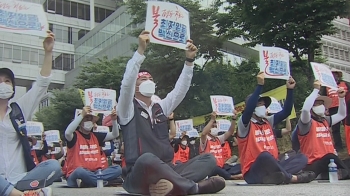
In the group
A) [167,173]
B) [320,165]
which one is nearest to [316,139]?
[320,165]

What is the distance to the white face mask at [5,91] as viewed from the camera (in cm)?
397

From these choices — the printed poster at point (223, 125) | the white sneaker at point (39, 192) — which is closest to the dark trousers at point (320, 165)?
the white sneaker at point (39, 192)

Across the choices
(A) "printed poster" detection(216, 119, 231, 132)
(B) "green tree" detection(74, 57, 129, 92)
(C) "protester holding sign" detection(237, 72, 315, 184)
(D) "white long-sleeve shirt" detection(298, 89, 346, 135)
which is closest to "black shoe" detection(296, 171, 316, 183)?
(C) "protester holding sign" detection(237, 72, 315, 184)

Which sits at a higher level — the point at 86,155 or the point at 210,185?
the point at 86,155

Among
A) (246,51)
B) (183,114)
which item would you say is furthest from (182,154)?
(246,51)

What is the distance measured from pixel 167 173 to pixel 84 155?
354 cm

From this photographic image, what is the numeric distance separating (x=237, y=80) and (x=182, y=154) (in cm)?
739

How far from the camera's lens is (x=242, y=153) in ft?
18.5

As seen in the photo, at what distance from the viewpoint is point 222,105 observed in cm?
927

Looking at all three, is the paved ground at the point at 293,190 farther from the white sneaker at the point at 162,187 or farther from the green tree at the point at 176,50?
the green tree at the point at 176,50

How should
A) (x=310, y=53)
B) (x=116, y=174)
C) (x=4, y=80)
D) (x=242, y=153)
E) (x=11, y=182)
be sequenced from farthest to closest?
(x=310, y=53) → (x=116, y=174) → (x=242, y=153) → (x=4, y=80) → (x=11, y=182)

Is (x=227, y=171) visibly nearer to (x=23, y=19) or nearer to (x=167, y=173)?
(x=167, y=173)

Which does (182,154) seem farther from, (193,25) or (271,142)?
(193,25)

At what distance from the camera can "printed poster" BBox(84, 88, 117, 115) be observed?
25.6ft
